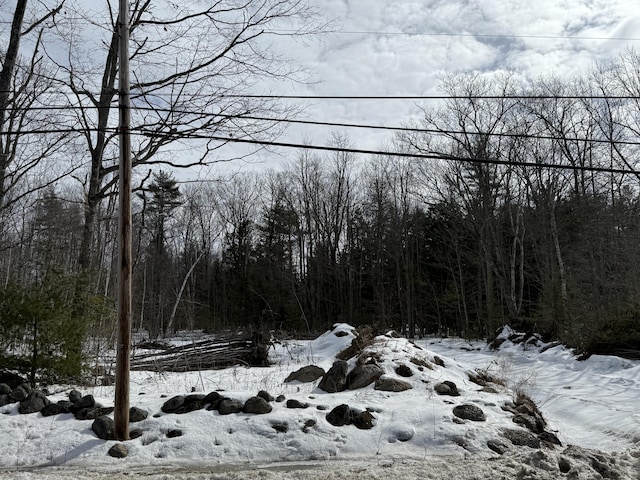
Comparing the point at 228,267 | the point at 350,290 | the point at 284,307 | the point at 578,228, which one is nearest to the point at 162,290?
the point at 228,267

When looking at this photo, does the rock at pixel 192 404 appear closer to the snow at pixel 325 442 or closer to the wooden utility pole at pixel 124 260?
the snow at pixel 325 442

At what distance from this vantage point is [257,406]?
6.61m

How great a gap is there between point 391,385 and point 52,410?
5107 millimetres

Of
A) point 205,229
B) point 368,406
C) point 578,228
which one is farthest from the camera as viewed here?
point 205,229

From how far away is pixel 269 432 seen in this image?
20.2 ft

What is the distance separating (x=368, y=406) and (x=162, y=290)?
3453 centimetres

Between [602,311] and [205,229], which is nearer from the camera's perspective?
[602,311]

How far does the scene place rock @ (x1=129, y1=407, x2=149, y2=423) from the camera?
6422 mm

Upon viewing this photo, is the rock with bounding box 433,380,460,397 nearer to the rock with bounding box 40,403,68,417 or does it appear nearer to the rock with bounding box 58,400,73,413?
the rock with bounding box 58,400,73,413

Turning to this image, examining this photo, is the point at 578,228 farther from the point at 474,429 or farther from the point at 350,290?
the point at 474,429

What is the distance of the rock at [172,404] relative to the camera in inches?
263

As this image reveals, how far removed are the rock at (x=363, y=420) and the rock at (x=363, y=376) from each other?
5.66 feet

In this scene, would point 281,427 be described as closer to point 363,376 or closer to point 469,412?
point 363,376

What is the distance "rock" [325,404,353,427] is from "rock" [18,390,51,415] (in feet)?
13.1
